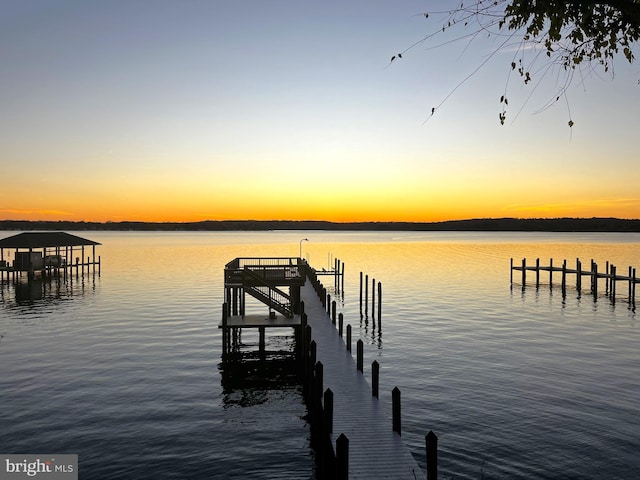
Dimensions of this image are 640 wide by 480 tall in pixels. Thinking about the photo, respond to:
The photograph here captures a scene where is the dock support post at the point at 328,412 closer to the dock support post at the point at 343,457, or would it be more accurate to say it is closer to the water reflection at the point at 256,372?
the dock support post at the point at 343,457

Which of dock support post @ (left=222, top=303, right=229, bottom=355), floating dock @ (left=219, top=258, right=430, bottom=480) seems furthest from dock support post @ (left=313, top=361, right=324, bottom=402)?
dock support post @ (left=222, top=303, right=229, bottom=355)

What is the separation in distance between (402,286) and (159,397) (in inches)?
1850

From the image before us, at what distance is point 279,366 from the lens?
3012cm

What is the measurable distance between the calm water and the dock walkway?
192cm

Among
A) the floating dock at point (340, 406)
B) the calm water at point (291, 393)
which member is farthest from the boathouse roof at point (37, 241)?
the floating dock at point (340, 406)

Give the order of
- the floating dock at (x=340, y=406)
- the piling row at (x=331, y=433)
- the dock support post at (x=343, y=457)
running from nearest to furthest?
the dock support post at (x=343, y=457)
the piling row at (x=331, y=433)
the floating dock at (x=340, y=406)

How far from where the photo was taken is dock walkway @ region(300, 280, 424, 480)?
13539 mm

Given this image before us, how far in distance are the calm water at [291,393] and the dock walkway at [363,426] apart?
1.92 metres

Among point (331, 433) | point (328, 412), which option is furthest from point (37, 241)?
point (331, 433)

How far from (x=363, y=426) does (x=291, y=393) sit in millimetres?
9450

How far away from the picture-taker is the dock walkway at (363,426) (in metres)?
13.5

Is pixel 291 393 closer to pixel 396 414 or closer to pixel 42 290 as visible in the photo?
pixel 396 414

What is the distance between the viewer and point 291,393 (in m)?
25.2

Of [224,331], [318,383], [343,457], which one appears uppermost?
[343,457]
